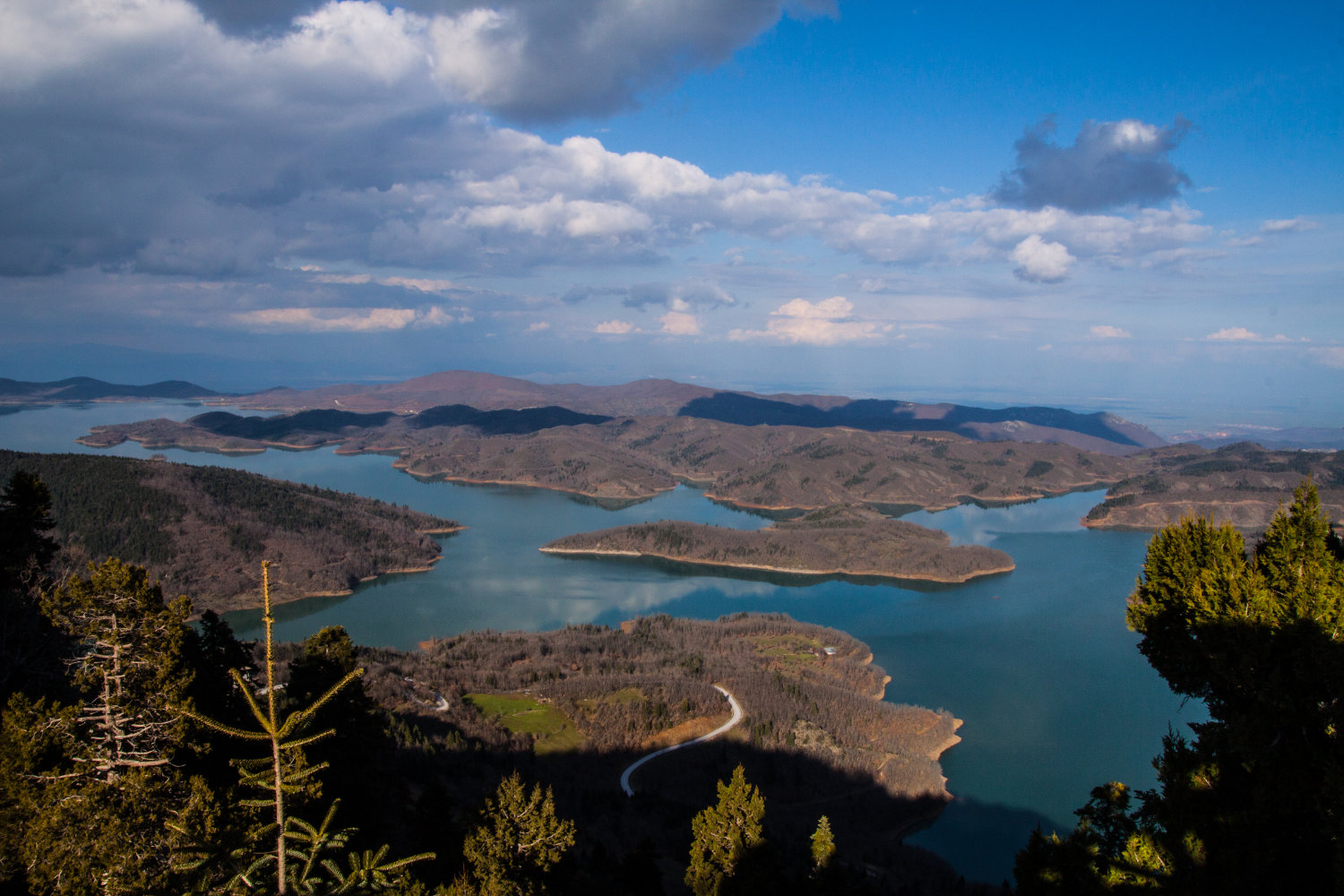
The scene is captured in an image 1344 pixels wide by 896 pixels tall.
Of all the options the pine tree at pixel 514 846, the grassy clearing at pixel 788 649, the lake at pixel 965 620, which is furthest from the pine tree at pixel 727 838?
the grassy clearing at pixel 788 649

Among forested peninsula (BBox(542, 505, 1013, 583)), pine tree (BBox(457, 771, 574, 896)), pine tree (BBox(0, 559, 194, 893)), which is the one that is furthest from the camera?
forested peninsula (BBox(542, 505, 1013, 583))

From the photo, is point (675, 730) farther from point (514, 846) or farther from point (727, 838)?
point (514, 846)

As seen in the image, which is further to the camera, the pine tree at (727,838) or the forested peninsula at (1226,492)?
the forested peninsula at (1226,492)

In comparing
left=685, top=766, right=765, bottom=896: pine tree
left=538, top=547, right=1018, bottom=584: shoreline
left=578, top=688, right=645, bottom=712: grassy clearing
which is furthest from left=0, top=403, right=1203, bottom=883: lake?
left=685, top=766, right=765, bottom=896: pine tree

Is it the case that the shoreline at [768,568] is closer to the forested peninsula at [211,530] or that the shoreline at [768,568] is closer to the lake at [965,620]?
the lake at [965,620]

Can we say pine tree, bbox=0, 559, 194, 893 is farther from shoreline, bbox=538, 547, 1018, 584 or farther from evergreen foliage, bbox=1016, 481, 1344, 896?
shoreline, bbox=538, 547, 1018, 584

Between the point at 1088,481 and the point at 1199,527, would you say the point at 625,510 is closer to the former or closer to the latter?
the point at 1088,481
